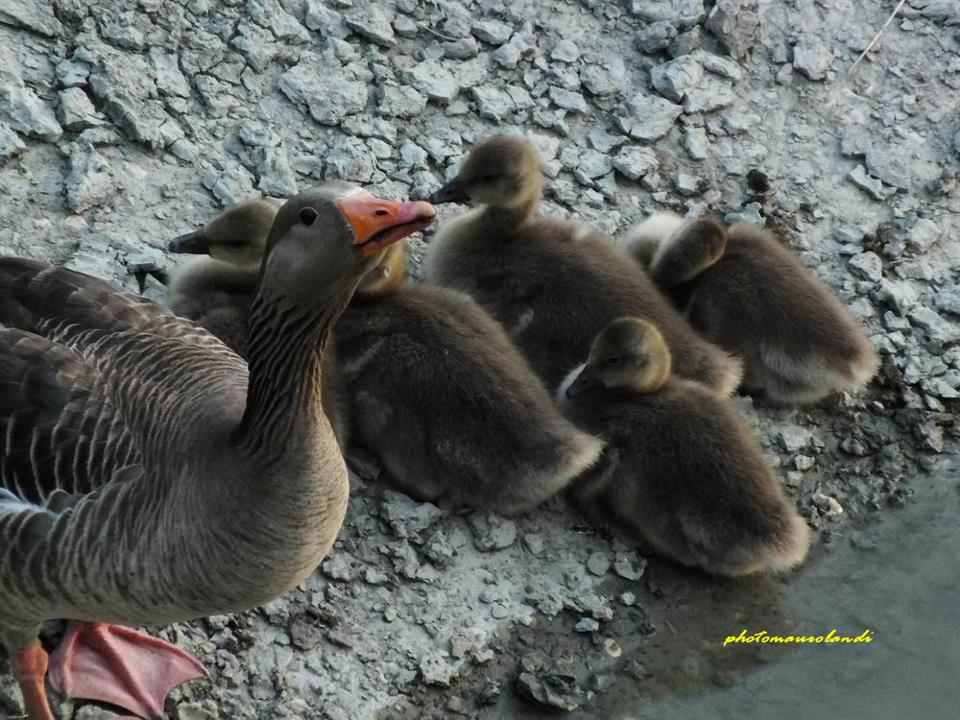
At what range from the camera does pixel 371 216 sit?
3193 mm

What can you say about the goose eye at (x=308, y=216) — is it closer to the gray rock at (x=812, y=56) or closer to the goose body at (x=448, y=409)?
the goose body at (x=448, y=409)

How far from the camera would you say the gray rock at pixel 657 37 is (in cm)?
705

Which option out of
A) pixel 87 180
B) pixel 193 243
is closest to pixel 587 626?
pixel 193 243

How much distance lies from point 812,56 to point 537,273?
2.56 m

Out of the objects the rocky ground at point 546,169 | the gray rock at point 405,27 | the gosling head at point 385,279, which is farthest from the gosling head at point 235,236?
the gray rock at point 405,27

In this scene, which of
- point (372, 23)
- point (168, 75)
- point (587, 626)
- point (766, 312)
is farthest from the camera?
point (372, 23)

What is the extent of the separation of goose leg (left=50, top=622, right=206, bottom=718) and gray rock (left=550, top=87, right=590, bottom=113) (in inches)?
135

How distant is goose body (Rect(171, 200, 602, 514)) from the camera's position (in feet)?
16.4

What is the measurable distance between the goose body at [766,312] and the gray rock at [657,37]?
1482 mm

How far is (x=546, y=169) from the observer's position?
6.57m

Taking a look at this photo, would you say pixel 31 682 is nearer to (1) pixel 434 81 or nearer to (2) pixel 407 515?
(2) pixel 407 515
